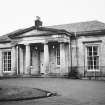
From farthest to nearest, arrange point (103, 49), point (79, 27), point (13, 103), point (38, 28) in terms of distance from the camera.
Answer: point (79, 27) < point (38, 28) < point (103, 49) < point (13, 103)

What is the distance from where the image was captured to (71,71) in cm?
2408

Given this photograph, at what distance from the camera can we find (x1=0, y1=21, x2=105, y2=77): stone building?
2322cm

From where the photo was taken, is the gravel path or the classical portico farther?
Answer: the classical portico

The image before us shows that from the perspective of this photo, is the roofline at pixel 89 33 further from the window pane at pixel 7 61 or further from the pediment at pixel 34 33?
the window pane at pixel 7 61

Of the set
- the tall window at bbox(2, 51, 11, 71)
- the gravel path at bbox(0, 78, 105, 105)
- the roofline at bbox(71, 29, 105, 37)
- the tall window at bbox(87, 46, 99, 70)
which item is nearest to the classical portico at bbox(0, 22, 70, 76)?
the tall window at bbox(2, 51, 11, 71)

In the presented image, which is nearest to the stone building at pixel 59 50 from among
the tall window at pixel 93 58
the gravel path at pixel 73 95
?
the tall window at pixel 93 58

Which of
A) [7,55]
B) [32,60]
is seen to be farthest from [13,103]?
[7,55]

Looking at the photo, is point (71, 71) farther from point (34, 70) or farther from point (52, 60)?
point (34, 70)

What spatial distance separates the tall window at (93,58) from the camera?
23328mm

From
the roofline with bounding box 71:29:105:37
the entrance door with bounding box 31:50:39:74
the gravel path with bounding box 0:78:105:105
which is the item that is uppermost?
the roofline with bounding box 71:29:105:37

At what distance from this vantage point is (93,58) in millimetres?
23422

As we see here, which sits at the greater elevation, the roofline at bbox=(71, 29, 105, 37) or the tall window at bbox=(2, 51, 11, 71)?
the roofline at bbox=(71, 29, 105, 37)

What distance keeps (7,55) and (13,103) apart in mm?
19059

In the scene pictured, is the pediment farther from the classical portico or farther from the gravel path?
the gravel path
